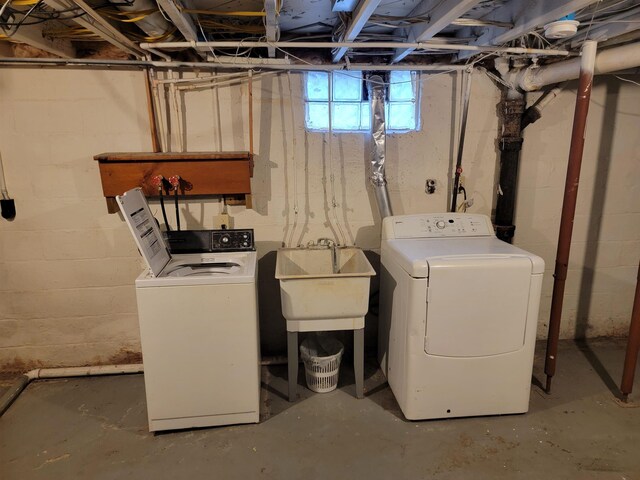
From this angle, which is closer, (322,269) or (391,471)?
(391,471)

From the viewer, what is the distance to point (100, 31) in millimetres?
1849

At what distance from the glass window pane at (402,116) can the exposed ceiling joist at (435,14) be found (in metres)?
0.37

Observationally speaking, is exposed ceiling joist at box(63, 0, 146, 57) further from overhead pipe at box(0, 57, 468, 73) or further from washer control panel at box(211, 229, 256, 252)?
washer control panel at box(211, 229, 256, 252)

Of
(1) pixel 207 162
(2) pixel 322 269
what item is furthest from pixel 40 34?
(2) pixel 322 269

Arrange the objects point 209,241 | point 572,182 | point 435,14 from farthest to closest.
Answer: point 209,241
point 572,182
point 435,14

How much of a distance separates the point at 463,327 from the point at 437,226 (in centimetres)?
67

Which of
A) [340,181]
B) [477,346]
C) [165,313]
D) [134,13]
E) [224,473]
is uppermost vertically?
[134,13]

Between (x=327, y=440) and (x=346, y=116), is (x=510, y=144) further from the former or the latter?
(x=327, y=440)

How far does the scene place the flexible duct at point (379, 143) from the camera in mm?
2477

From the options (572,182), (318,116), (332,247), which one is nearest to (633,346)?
(572,182)

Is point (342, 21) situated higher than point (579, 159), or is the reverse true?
point (342, 21)

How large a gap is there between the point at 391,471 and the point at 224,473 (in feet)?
2.47

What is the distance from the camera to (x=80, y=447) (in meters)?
2.00

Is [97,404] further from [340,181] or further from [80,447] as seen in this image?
[340,181]
